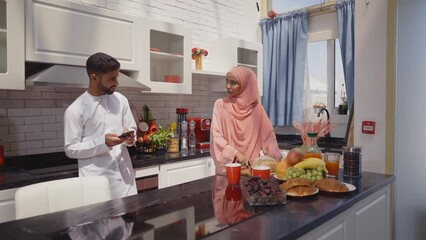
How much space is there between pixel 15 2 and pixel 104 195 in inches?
61.3

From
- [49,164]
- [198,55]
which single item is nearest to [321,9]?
[198,55]

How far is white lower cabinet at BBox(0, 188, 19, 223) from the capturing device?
2053 millimetres

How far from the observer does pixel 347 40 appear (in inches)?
148

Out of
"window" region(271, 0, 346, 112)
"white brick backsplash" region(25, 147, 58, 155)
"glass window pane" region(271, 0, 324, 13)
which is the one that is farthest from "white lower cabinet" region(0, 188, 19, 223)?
"glass window pane" region(271, 0, 324, 13)

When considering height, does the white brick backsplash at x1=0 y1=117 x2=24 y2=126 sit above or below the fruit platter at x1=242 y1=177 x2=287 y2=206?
above

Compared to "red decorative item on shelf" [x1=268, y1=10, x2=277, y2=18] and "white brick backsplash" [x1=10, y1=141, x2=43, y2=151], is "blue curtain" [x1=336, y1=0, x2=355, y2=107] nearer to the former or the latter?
"red decorative item on shelf" [x1=268, y1=10, x2=277, y2=18]

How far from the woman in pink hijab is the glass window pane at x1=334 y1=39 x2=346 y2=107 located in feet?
6.69

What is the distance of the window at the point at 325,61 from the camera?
4.17 metres

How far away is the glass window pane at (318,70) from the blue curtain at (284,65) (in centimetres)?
18

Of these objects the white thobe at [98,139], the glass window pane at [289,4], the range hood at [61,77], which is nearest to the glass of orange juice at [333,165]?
the white thobe at [98,139]

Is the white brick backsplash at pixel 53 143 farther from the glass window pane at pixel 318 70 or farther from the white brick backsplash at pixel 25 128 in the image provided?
the glass window pane at pixel 318 70

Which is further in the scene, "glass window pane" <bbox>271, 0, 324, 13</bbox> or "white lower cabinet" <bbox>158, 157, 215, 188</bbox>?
"glass window pane" <bbox>271, 0, 324, 13</bbox>

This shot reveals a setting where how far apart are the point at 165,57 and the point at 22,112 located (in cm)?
137

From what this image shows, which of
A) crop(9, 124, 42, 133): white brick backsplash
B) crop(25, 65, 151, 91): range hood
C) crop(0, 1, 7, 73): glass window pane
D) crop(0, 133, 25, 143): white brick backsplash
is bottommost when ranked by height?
crop(0, 133, 25, 143): white brick backsplash
